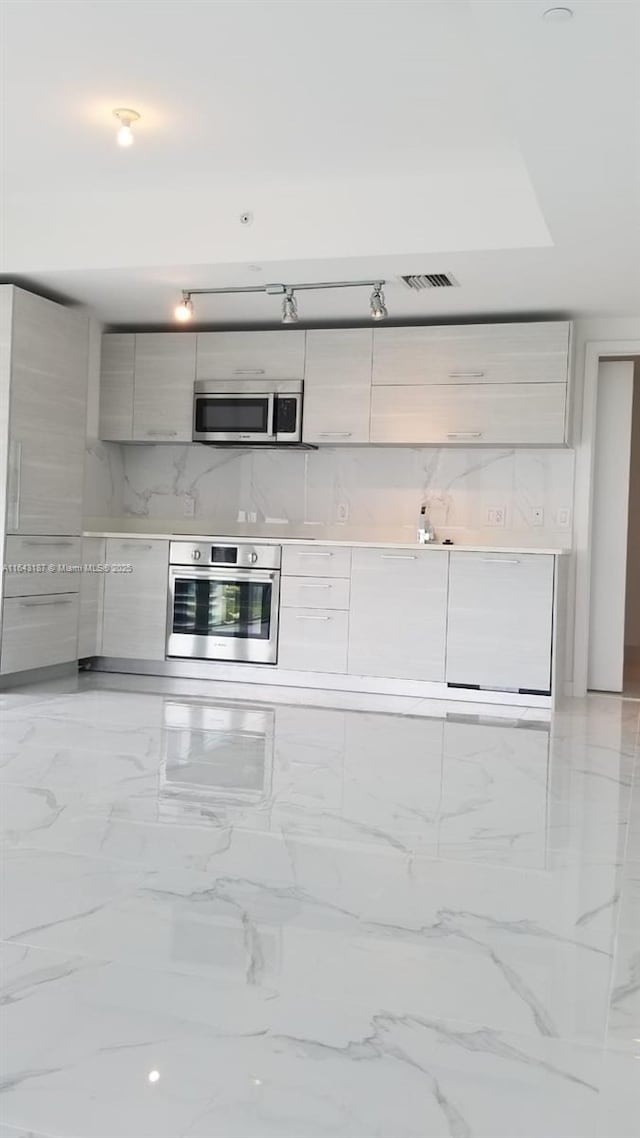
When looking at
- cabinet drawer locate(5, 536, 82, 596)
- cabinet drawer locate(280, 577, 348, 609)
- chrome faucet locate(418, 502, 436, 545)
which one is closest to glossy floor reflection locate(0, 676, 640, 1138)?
cabinet drawer locate(5, 536, 82, 596)

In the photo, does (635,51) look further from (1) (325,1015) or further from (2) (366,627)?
(2) (366,627)

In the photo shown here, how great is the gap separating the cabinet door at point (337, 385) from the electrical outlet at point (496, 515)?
0.86 metres

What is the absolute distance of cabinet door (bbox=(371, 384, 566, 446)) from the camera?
5.39 meters

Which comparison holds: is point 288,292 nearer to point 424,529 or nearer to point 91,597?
point 424,529

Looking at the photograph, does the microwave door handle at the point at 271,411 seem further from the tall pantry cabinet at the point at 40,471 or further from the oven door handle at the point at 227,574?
the tall pantry cabinet at the point at 40,471

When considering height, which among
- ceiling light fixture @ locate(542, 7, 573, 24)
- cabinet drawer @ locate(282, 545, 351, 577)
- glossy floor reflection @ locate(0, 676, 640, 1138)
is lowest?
glossy floor reflection @ locate(0, 676, 640, 1138)

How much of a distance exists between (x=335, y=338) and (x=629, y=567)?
15.6 feet

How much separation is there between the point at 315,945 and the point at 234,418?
14.2 feet

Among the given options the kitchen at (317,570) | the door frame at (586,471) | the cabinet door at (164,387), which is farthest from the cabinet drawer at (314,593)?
the door frame at (586,471)

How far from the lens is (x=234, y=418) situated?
19.5 ft

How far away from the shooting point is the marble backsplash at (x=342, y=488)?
583cm

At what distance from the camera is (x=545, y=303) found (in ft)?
17.5

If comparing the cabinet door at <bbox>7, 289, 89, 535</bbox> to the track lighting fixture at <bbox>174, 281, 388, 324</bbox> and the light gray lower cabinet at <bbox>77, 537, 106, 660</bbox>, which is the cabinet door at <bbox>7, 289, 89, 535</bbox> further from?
the track lighting fixture at <bbox>174, 281, 388, 324</bbox>

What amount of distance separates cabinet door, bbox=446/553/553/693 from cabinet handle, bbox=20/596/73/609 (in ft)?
7.18
